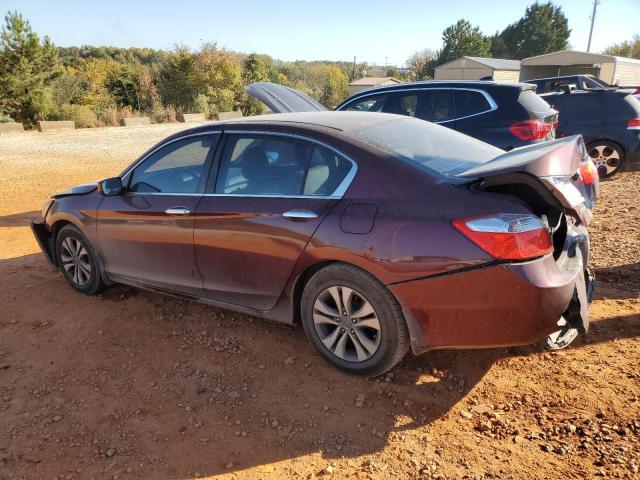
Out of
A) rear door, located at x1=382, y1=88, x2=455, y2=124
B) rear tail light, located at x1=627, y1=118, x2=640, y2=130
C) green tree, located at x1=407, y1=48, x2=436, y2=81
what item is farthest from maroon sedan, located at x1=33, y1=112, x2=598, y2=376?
green tree, located at x1=407, y1=48, x2=436, y2=81

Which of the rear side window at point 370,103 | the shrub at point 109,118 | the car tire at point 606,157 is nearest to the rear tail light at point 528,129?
the rear side window at point 370,103

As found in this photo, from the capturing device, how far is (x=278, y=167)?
3271mm

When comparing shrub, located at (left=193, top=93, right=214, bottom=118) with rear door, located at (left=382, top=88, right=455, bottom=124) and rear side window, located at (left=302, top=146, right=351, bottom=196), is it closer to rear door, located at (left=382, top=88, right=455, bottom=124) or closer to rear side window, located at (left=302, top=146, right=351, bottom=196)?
rear door, located at (left=382, top=88, right=455, bottom=124)

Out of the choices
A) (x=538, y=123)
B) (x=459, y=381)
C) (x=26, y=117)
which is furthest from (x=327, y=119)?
(x=26, y=117)

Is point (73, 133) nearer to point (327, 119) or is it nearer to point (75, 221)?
point (75, 221)

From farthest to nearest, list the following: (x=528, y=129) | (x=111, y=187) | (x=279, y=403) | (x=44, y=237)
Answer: (x=528, y=129) < (x=44, y=237) < (x=111, y=187) < (x=279, y=403)

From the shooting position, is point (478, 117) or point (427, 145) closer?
point (427, 145)

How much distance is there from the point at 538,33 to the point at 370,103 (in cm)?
7301

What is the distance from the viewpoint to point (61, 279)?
4.85 metres

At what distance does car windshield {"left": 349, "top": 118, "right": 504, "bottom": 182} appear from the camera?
2914mm

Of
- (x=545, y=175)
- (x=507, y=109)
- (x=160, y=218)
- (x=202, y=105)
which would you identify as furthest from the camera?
(x=202, y=105)

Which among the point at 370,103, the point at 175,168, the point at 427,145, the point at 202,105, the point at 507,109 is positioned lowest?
the point at 175,168

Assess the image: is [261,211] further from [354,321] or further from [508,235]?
→ [508,235]

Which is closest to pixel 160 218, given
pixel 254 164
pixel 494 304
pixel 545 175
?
pixel 254 164
